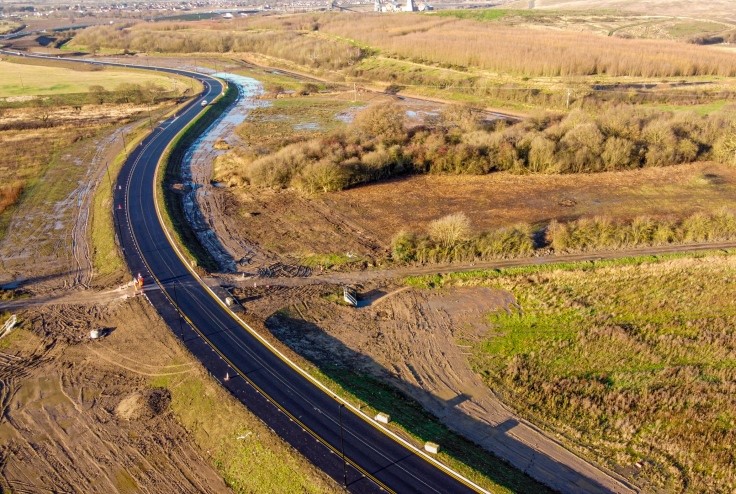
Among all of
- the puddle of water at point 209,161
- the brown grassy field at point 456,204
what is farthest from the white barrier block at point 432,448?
the puddle of water at point 209,161

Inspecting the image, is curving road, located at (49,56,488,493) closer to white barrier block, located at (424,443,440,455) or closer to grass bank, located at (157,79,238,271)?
white barrier block, located at (424,443,440,455)

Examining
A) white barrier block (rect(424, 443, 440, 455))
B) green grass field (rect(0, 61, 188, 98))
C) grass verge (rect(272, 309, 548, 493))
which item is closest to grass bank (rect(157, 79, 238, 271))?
grass verge (rect(272, 309, 548, 493))

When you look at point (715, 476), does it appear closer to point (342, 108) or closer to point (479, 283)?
point (479, 283)

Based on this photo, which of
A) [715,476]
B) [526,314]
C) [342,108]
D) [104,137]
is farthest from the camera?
[342,108]

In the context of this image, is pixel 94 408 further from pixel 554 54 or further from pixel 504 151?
pixel 554 54

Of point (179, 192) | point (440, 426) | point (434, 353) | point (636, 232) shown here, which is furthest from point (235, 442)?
point (179, 192)

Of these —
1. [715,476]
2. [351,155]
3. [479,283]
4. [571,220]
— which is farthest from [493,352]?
[351,155]
